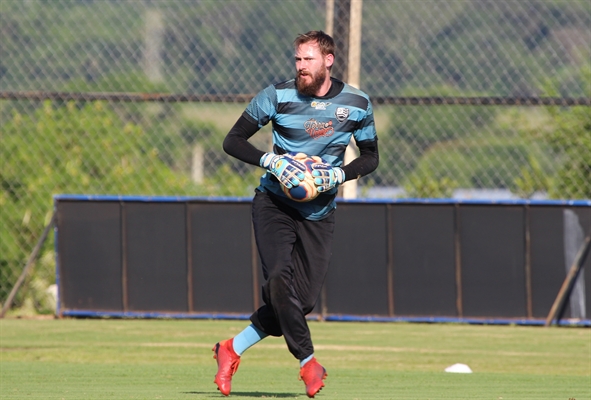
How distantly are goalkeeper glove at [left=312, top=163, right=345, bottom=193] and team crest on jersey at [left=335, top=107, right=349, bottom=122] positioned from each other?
0.99 feet

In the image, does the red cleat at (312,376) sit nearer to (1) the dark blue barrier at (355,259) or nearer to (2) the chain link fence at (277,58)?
(1) the dark blue barrier at (355,259)

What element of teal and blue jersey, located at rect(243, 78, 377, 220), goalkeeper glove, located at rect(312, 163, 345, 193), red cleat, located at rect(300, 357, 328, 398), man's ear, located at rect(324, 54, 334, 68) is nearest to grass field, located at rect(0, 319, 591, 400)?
red cleat, located at rect(300, 357, 328, 398)

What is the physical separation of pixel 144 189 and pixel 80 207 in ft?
15.5

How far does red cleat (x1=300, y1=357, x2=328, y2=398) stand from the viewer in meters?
5.63

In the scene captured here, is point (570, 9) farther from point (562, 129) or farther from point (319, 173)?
point (319, 173)

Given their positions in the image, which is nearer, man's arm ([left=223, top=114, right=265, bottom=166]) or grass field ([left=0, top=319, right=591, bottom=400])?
man's arm ([left=223, top=114, right=265, bottom=166])

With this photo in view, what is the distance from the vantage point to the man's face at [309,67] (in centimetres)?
580

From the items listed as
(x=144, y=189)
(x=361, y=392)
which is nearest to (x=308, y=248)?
(x=361, y=392)

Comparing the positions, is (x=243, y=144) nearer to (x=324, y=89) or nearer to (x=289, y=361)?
(x=324, y=89)

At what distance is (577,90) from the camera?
47.3 ft

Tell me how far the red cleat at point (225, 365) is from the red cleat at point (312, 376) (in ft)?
1.59

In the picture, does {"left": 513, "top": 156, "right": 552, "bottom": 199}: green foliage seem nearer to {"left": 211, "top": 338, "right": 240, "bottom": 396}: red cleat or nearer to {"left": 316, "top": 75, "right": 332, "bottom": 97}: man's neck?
{"left": 316, "top": 75, "right": 332, "bottom": 97}: man's neck

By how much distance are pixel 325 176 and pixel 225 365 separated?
128 cm

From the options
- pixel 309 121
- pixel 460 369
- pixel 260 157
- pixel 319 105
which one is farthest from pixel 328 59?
pixel 460 369
